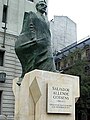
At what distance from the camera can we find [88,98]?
29.3 meters

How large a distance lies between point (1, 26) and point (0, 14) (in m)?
0.97

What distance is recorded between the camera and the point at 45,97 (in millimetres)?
7141

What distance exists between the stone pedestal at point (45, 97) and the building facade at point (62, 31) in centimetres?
4073

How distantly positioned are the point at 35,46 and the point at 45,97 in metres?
1.63

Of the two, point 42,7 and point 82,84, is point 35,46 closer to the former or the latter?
point 42,7

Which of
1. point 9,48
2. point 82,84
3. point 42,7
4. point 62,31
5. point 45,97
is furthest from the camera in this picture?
point 62,31

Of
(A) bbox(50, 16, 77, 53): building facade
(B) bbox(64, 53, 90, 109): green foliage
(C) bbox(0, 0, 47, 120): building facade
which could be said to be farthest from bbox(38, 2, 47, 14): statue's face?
(A) bbox(50, 16, 77, 53): building facade

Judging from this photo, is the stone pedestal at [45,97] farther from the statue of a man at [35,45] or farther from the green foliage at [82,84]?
the green foliage at [82,84]

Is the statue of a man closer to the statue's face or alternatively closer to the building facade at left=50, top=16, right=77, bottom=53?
the statue's face

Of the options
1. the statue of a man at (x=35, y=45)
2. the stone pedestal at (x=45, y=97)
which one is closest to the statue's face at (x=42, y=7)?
the statue of a man at (x=35, y=45)

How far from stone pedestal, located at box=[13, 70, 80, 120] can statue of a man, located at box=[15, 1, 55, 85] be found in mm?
622

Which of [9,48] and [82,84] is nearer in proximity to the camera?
[9,48]

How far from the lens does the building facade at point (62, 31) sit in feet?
161

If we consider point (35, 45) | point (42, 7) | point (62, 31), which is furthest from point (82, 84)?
point (62, 31)
